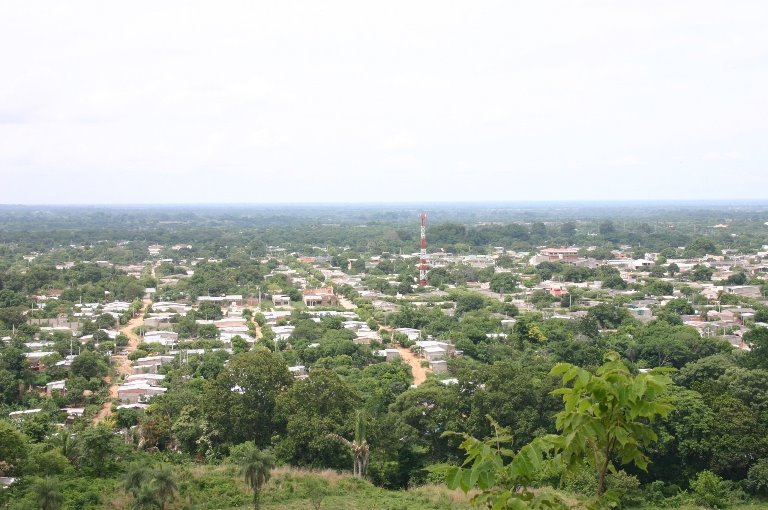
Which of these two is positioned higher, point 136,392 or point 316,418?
point 316,418

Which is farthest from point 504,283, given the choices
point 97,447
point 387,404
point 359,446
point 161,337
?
point 97,447

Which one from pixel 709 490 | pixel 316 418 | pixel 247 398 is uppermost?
pixel 247 398

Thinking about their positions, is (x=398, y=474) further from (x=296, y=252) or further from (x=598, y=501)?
(x=296, y=252)

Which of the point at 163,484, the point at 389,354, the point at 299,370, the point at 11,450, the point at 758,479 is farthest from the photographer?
the point at 389,354

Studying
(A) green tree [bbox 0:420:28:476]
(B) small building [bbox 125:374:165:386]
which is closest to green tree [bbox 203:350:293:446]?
(A) green tree [bbox 0:420:28:476]

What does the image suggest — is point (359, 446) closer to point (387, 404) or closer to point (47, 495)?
point (387, 404)

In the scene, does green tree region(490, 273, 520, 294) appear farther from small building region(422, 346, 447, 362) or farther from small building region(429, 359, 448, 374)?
small building region(429, 359, 448, 374)

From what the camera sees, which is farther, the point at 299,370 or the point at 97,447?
the point at 299,370

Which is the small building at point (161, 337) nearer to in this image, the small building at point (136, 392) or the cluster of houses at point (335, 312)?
the cluster of houses at point (335, 312)
